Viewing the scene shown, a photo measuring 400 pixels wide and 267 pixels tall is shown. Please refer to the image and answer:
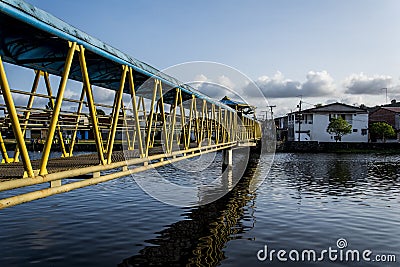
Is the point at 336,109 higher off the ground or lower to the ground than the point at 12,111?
higher

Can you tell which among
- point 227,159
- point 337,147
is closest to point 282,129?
point 337,147

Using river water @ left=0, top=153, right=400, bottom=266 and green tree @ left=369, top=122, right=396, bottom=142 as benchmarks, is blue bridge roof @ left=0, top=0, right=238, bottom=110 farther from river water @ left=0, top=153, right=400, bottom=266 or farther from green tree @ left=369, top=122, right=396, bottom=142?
green tree @ left=369, top=122, right=396, bottom=142

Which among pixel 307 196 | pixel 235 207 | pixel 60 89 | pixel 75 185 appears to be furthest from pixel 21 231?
pixel 307 196

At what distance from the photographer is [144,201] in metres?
23.1

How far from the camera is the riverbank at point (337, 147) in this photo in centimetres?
7694

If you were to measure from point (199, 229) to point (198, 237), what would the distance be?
1.34 meters

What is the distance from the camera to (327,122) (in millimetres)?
91750

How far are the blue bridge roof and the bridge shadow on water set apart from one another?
635 centimetres

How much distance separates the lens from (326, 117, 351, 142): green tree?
278ft

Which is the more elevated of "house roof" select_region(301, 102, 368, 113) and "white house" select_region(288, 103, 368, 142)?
"house roof" select_region(301, 102, 368, 113)

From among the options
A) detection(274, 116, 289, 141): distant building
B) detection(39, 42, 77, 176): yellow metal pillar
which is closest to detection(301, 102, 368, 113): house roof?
detection(274, 116, 289, 141): distant building

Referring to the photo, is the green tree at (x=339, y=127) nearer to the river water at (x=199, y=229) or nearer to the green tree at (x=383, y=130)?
the green tree at (x=383, y=130)

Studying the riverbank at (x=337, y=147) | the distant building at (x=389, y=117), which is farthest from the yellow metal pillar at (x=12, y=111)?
the distant building at (x=389, y=117)

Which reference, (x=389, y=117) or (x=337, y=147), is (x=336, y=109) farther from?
(x=337, y=147)
